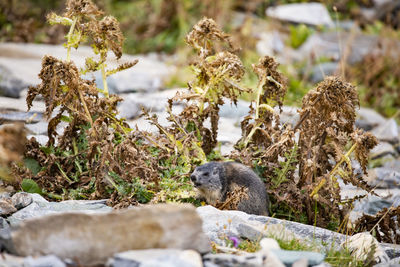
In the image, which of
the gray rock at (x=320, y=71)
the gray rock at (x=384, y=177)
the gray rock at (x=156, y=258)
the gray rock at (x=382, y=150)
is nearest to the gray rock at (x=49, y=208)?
the gray rock at (x=156, y=258)

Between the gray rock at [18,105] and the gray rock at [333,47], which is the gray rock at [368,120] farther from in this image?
the gray rock at [18,105]

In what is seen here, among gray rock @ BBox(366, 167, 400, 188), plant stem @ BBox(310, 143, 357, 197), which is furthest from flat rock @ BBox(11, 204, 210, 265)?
gray rock @ BBox(366, 167, 400, 188)

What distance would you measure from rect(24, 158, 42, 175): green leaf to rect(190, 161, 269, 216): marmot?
1605mm

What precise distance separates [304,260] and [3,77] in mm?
7081

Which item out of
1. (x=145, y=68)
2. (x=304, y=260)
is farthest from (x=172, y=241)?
(x=145, y=68)

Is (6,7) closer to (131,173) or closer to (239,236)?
(131,173)

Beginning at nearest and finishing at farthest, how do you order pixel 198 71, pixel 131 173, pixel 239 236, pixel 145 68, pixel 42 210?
pixel 239 236 → pixel 42 210 → pixel 131 173 → pixel 198 71 → pixel 145 68

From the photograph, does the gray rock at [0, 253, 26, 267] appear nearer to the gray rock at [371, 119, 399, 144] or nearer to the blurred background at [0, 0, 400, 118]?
the gray rock at [371, 119, 399, 144]

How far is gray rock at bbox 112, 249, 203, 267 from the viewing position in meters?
3.19

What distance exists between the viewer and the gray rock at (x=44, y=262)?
3.24 m

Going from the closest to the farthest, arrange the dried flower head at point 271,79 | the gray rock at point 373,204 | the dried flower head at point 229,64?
1. the dried flower head at point 229,64
2. the dried flower head at point 271,79
3. the gray rock at point 373,204

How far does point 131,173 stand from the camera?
201 inches

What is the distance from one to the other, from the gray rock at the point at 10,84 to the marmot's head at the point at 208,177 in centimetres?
489

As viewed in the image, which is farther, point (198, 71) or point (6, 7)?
point (6, 7)
